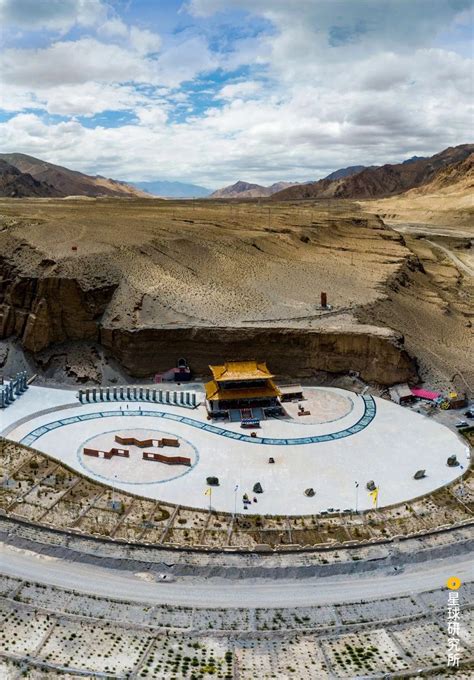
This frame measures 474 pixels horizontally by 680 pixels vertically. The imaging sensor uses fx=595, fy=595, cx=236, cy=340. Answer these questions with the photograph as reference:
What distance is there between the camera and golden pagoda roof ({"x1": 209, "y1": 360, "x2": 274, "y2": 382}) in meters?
37.2

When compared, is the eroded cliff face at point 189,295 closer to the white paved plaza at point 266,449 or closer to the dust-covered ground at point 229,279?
the dust-covered ground at point 229,279

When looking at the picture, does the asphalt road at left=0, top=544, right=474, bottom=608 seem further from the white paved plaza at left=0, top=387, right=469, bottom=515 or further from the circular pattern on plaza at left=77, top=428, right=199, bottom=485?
the circular pattern on plaza at left=77, top=428, right=199, bottom=485

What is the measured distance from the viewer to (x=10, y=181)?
5812 inches

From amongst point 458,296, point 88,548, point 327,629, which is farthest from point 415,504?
point 458,296

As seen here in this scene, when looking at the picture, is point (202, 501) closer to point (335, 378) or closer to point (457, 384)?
point (335, 378)

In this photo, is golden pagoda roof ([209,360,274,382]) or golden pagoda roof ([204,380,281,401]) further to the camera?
golden pagoda roof ([209,360,274,382])

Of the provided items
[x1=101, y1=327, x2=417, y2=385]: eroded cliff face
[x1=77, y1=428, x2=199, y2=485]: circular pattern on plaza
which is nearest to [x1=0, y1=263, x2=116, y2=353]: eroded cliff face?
[x1=101, y1=327, x2=417, y2=385]: eroded cliff face

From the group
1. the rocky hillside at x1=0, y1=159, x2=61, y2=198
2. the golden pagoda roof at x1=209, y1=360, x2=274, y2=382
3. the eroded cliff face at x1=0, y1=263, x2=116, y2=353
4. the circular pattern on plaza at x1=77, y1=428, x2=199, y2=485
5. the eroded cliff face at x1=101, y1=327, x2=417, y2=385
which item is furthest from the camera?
the rocky hillside at x1=0, y1=159, x2=61, y2=198

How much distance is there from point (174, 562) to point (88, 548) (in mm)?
3619

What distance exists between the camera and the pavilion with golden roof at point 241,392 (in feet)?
121

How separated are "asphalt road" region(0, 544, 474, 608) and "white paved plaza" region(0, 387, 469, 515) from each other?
4.27 metres

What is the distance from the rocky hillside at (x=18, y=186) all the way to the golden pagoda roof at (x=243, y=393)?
116420 mm

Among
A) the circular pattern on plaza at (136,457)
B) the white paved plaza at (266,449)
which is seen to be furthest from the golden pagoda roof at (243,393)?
the circular pattern on plaza at (136,457)

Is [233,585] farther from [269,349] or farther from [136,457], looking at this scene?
[269,349]
